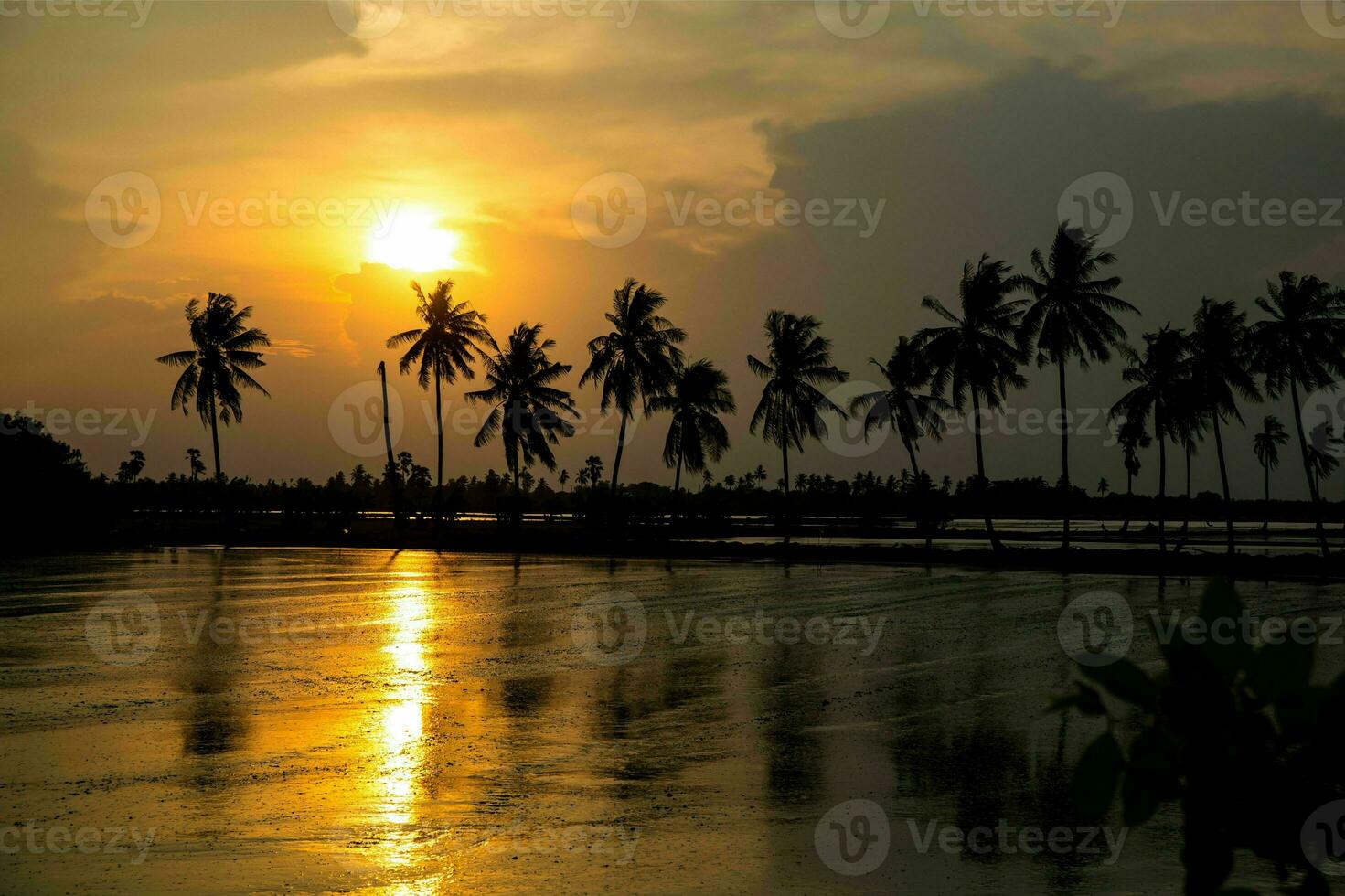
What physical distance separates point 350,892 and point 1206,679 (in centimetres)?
524

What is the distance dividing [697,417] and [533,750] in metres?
51.7

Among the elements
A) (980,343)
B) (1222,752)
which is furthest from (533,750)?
(980,343)

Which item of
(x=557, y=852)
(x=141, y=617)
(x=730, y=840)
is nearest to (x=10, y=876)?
(x=557, y=852)

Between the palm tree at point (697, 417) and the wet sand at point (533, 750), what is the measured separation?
3897 cm

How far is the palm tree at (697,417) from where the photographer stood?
60062 mm

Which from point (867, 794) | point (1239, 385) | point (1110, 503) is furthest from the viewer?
point (1110, 503)

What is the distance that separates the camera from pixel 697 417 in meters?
60.8

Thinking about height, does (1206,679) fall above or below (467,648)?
above

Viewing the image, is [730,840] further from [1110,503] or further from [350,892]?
[1110,503]

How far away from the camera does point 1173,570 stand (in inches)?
1407

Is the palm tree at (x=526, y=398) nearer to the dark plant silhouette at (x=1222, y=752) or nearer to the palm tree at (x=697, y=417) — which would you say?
the palm tree at (x=697, y=417)

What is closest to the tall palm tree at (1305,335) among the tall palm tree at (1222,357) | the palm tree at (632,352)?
the tall palm tree at (1222,357)

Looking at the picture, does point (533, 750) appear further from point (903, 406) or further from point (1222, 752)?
point (903, 406)

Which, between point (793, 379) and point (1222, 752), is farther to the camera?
point (793, 379)
